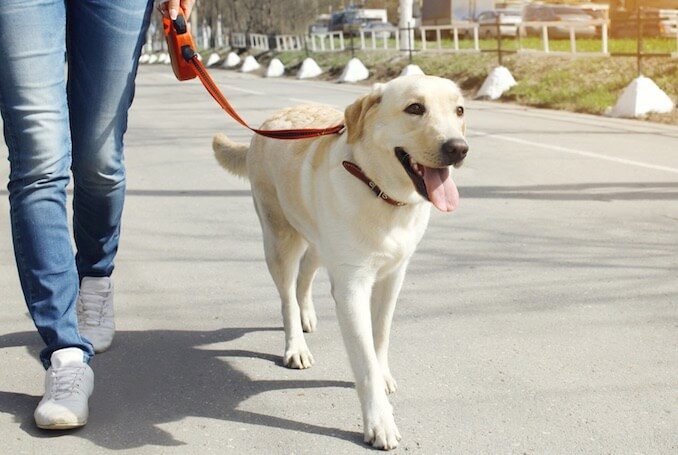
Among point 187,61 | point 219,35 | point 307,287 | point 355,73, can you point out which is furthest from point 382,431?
point 219,35

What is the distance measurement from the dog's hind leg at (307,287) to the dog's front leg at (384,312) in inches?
23.8

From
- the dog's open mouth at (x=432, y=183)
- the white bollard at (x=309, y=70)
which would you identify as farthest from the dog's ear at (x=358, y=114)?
the white bollard at (x=309, y=70)

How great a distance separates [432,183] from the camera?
333cm

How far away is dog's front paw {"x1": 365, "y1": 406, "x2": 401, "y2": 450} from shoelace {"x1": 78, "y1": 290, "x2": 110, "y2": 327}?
5.09 feet

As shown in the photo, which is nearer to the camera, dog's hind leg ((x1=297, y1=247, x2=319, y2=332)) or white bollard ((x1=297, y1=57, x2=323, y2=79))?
dog's hind leg ((x1=297, y1=247, x2=319, y2=332))

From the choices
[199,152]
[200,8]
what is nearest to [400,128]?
[199,152]

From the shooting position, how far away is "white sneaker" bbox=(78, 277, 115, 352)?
427 centimetres

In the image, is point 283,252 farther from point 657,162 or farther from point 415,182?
point 657,162

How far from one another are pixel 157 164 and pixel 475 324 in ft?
20.8

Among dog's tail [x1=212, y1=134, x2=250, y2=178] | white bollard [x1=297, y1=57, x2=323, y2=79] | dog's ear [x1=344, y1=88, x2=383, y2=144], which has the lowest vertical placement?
white bollard [x1=297, y1=57, x2=323, y2=79]

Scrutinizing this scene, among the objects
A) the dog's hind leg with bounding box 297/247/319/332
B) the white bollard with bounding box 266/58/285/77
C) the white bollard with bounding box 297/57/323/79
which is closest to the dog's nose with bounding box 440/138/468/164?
the dog's hind leg with bounding box 297/247/319/332

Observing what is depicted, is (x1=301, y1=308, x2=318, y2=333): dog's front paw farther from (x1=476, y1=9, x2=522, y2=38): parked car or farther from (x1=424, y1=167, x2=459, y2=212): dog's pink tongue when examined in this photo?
(x1=476, y1=9, x2=522, y2=38): parked car

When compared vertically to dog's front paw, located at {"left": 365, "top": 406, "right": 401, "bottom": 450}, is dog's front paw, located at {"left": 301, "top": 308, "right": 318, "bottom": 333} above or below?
below

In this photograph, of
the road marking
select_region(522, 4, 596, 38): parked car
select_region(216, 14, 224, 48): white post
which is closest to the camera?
the road marking
